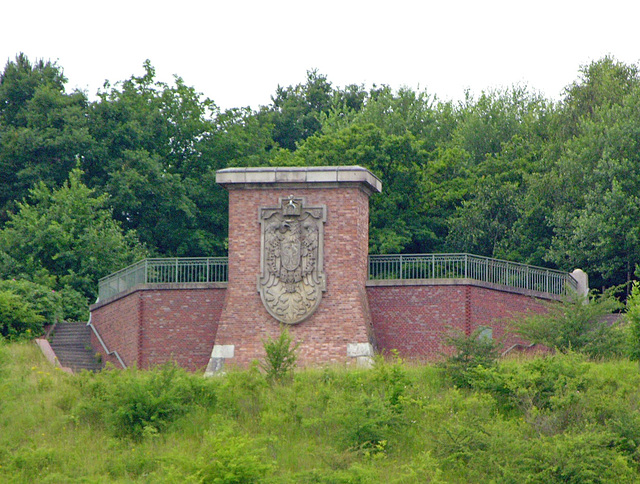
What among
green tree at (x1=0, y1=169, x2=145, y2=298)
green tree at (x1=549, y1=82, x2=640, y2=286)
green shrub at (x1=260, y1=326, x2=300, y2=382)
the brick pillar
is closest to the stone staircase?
green tree at (x1=0, y1=169, x2=145, y2=298)

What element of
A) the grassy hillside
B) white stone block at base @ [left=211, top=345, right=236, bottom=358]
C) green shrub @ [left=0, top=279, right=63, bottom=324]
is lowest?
the grassy hillside

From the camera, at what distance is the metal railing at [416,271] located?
38.2 metres

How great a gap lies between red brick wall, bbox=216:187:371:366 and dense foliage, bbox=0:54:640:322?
764cm

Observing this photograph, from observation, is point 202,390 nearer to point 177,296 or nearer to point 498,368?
point 498,368

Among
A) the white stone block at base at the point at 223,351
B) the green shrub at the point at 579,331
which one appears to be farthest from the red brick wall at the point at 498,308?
the white stone block at base at the point at 223,351

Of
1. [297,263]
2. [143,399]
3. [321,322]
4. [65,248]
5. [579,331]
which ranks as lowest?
[143,399]

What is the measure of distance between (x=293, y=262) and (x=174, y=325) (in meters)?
4.42

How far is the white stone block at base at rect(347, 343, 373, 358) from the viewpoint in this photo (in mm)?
35844

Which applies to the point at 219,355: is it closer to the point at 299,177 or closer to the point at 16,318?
the point at 299,177

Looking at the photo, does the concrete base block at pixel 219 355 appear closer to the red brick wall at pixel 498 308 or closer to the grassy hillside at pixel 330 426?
the grassy hillside at pixel 330 426

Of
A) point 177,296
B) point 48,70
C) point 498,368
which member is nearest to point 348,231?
point 177,296

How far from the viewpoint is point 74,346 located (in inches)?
1580

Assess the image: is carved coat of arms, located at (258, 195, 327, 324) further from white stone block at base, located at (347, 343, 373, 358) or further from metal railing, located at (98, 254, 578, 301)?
metal railing, located at (98, 254, 578, 301)

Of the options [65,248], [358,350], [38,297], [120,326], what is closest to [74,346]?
[120,326]
